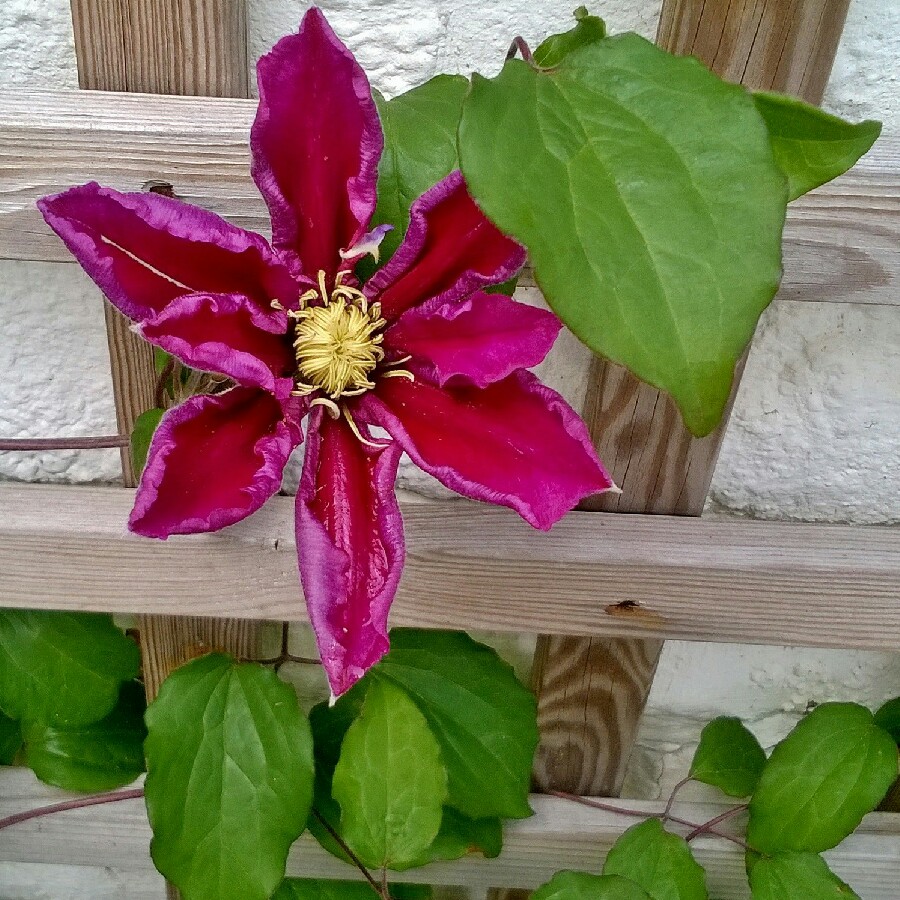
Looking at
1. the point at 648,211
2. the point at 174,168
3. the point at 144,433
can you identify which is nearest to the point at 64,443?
the point at 144,433

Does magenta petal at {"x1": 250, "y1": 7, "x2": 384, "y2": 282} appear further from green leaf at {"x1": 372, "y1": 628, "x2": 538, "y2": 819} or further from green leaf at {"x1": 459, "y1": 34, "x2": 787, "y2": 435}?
green leaf at {"x1": 372, "y1": 628, "x2": 538, "y2": 819}

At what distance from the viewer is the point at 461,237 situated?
0.32m

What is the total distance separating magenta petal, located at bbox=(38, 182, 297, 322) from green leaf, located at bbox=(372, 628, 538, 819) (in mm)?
357

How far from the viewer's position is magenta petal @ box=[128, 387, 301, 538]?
292 mm

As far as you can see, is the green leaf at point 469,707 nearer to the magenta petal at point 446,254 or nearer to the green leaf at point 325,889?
the green leaf at point 325,889

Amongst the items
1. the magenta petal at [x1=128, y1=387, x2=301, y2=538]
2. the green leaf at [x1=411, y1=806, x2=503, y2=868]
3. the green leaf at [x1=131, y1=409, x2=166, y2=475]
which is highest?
the magenta petal at [x1=128, y1=387, x2=301, y2=538]

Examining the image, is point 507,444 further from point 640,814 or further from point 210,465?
point 640,814

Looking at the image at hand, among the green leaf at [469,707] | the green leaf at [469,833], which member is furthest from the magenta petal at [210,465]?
the green leaf at [469,833]

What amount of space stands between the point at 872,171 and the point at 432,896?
768 mm

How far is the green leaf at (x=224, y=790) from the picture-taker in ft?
1.75

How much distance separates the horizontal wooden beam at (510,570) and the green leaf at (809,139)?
0.94 ft

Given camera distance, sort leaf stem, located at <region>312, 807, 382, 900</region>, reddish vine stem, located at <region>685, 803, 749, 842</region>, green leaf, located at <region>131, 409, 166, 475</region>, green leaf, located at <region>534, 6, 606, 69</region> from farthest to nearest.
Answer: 1. reddish vine stem, located at <region>685, 803, 749, 842</region>
2. leaf stem, located at <region>312, 807, 382, 900</region>
3. green leaf, located at <region>131, 409, 166, 475</region>
4. green leaf, located at <region>534, 6, 606, 69</region>

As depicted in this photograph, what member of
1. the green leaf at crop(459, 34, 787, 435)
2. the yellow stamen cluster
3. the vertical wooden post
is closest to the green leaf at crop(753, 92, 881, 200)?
the green leaf at crop(459, 34, 787, 435)

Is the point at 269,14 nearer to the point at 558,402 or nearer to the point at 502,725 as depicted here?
the point at 558,402
